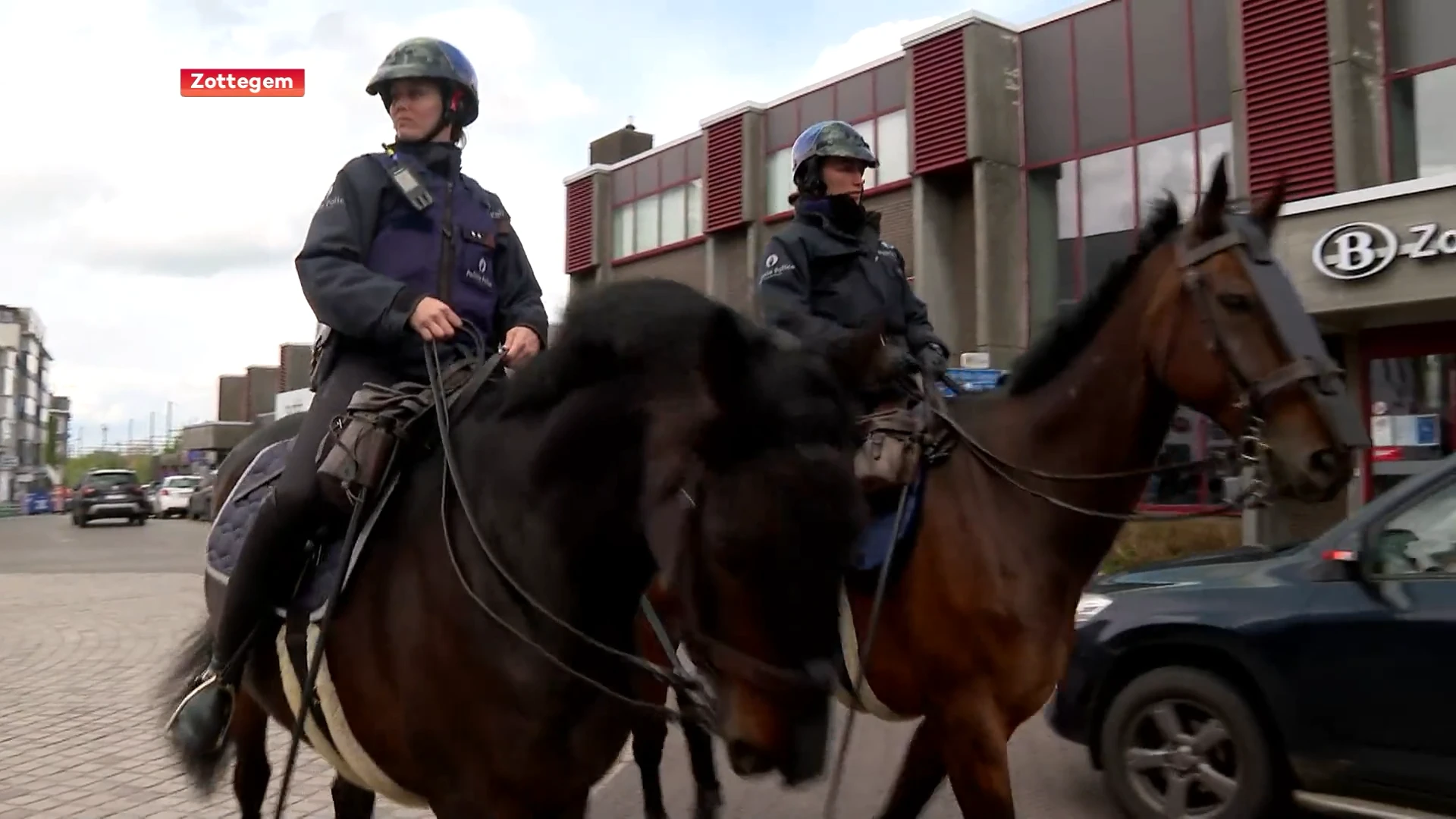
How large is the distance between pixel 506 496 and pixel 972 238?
62.1 ft

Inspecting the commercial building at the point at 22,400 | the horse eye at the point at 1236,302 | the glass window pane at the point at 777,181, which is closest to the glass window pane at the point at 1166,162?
the glass window pane at the point at 777,181

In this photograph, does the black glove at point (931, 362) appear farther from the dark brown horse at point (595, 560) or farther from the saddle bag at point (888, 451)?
the dark brown horse at point (595, 560)

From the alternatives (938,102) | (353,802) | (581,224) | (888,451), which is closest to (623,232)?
(581,224)

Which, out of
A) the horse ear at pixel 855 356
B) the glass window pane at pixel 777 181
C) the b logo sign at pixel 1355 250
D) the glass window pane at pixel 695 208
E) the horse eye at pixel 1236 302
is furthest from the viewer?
the glass window pane at pixel 695 208

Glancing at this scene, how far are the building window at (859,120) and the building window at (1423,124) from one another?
8547 mm

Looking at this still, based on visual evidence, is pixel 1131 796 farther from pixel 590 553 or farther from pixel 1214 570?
pixel 590 553

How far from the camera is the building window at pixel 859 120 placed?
69.5 feet

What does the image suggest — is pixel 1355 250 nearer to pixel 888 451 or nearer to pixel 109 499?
pixel 888 451

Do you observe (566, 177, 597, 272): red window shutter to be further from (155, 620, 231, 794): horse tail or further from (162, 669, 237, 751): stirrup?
(162, 669, 237, 751): stirrup

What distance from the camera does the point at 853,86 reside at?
22.2 metres

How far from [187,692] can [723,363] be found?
255 centimetres

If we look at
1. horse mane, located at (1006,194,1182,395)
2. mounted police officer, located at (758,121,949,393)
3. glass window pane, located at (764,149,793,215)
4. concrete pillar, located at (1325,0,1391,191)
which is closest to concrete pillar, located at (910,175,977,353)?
glass window pane, located at (764,149,793,215)

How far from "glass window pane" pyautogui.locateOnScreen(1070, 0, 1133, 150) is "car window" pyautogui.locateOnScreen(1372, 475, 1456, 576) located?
47.8 ft

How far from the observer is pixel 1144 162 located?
56.9 feet
